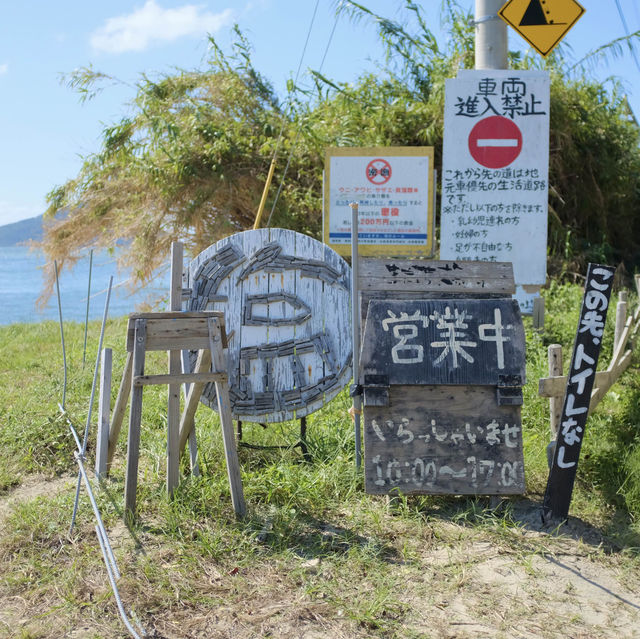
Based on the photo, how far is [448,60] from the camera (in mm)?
8695

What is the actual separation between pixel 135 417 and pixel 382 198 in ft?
9.70

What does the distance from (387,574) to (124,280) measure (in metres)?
7.60

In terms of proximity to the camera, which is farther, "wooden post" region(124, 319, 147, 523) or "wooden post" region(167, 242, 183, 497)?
Result: "wooden post" region(167, 242, 183, 497)

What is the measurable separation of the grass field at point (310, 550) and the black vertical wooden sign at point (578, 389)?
0.21 metres

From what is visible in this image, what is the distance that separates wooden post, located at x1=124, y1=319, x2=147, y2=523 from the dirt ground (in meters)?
0.22

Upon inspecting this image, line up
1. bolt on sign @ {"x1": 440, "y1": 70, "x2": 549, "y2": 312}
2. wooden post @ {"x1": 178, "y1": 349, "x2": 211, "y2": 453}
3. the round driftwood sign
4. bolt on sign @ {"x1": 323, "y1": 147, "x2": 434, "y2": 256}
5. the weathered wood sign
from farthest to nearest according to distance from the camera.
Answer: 1. bolt on sign @ {"x1": 440, "y1": 70, "x2": 549, "y2": 312}
2. bolt on sign @ {"x1": 323, "y1": 147, "x2": 434, "y2": 256}
3. the round driftwood sign
4. wooden post @ {"x1": 178, "y1": 349, "x2": 211, "y2": 453}
5. the weathered wood sign

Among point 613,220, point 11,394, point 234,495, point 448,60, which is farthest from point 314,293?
point 613,220

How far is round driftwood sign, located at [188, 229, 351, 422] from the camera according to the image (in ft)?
14.5

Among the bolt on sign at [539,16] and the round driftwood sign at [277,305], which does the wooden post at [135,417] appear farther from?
the bolt on sign at [539,16]

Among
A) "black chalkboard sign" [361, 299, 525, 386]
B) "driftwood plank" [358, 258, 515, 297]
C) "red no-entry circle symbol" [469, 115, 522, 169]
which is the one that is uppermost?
"red no-entry circle symbol" [469, 115, 522, 169]

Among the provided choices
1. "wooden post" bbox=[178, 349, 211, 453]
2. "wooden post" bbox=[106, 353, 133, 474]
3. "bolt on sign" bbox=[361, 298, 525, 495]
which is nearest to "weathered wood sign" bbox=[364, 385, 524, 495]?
"bolt on sign" bbox=[361, 298, 525, 495]

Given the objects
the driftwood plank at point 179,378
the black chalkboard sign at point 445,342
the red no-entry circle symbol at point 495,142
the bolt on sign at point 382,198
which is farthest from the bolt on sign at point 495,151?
the driftwood plank at point 179,378

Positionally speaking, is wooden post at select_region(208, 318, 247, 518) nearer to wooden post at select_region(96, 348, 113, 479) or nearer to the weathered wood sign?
the weathered wood sign

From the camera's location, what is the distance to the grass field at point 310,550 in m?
2.86
